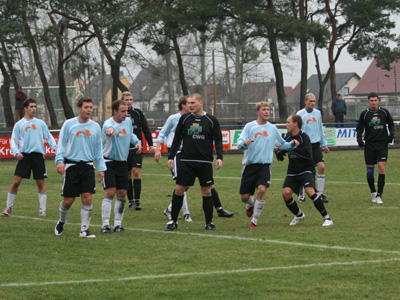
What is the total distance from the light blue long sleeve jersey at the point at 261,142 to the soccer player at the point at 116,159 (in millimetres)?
1823

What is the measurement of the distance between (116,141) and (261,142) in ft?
7.31

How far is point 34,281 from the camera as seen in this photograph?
7.00m

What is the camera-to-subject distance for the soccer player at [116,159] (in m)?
10.4

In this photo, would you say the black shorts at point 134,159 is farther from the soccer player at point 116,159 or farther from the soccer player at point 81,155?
the soccer player at point 81,155

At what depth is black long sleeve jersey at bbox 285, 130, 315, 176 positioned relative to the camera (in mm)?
10672

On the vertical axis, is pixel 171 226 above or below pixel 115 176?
below

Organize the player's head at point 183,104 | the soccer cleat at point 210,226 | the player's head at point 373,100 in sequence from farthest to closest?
1. the player's head at point 373,100
2. the player's head at point 183,104
3. the soccer cleat at point 210,226

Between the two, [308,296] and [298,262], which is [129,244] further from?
[308,296]

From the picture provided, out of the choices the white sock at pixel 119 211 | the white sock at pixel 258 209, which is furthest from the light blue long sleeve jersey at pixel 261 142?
the white sock at pixel 119 211

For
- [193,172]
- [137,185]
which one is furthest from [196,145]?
[137,185]

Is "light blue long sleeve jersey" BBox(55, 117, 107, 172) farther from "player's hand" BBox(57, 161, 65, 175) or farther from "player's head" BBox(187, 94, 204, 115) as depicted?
"player's head" BBox(187, 94, 204, 115)

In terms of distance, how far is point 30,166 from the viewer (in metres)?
12.8

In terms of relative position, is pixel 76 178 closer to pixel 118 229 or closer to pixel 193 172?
pixel 118 229

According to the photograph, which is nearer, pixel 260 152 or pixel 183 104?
pixel 260 152
